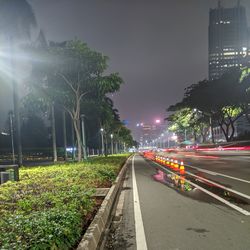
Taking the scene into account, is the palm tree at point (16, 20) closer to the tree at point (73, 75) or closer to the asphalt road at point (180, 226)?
the tree at point (73, 75)

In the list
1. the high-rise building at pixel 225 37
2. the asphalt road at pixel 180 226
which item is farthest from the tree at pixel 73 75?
the high-rise building at pixel 225 37

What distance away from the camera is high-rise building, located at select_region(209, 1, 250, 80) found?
87375mm

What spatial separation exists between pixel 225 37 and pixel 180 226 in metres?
94.3

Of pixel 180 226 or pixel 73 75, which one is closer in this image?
pixel 180 226

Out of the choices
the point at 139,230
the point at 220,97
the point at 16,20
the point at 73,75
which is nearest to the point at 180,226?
the point at 139,230

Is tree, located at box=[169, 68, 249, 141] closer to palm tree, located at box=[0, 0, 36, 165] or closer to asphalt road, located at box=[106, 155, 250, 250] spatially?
palm tree, located at box=[0, 0, 36, 165]

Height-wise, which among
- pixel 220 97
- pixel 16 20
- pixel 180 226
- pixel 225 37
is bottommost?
pixel 180 226

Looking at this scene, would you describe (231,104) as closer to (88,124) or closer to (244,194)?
(88,124)

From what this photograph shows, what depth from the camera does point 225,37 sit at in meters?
95.1

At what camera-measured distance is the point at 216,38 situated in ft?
334

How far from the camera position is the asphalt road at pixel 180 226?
6.33 m

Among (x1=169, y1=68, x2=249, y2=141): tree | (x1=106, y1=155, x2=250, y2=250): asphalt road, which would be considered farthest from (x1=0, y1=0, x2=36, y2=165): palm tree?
(x1=169, y1=68, x2=249, y2=141): tree

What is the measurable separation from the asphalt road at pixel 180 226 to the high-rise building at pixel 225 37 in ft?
251

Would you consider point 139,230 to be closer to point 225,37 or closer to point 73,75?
point 73,75
